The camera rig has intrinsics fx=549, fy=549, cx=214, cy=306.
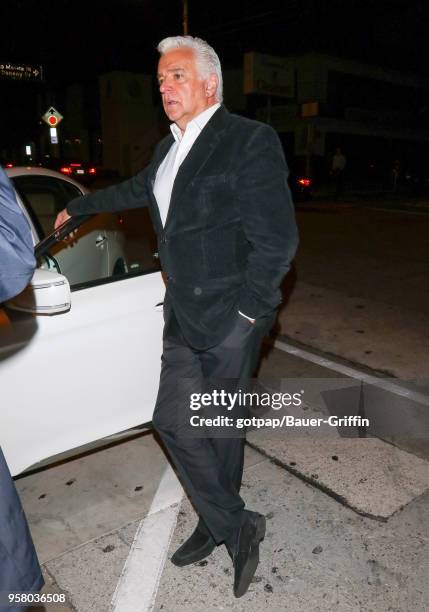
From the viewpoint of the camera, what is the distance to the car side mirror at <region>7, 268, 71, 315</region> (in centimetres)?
207

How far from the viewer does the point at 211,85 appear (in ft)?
6.71

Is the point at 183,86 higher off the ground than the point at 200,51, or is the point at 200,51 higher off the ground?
the point at 200,51

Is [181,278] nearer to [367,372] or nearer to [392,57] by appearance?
[367,372]

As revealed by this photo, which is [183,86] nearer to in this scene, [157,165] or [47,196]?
[157,165]

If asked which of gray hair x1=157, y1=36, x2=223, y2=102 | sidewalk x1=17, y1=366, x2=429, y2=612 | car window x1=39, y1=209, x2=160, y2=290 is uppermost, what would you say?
gray hair x1=157, y1=36, x2=223, y2=102

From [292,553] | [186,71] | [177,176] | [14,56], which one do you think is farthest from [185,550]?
[14,56]

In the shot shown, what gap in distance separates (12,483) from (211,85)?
4.97 ft

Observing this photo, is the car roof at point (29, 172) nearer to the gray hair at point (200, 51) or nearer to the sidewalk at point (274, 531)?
the gray hair at point (200, 51)

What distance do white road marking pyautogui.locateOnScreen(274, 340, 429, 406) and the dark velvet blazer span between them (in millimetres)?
2430

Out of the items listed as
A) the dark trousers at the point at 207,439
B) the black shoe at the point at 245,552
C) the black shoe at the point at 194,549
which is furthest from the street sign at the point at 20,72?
the black shoe at the point at 245,552

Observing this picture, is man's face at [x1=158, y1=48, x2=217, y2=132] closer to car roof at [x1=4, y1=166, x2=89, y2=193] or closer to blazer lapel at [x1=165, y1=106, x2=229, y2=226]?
blazer lapel at [x1=165, y1=106, x2=229, y2=226]

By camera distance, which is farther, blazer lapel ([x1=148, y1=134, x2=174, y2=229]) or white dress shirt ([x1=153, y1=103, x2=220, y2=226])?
blazer lapel ([x1=148, y1=134, x2=174, y2=229])

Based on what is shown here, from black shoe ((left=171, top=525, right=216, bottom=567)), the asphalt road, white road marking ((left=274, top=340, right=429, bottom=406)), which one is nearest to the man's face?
black shoe ((left=171, top=525, right=216, bottom=567))

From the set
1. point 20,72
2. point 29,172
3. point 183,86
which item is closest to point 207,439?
point 183,86
